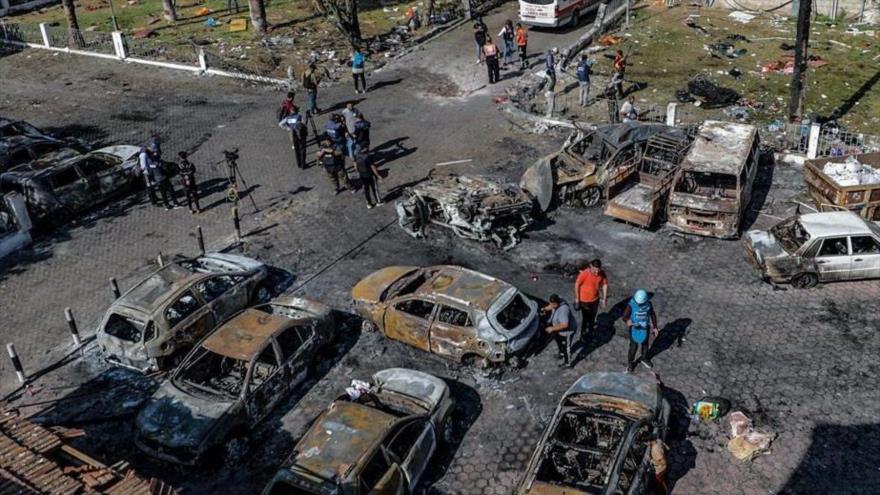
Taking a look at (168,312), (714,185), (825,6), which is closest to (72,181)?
(168,312)

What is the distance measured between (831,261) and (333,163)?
39.2 feet

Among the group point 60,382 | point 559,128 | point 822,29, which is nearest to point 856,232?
point 559,128

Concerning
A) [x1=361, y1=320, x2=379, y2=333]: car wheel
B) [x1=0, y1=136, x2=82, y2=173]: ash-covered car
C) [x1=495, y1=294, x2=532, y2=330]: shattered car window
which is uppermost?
[x1=0, y1=136, x2=82, y2=173]: ash-covered car

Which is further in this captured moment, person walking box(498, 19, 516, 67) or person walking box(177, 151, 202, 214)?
person walking box(498, 19, 516, 67)

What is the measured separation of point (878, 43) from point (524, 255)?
20.2m

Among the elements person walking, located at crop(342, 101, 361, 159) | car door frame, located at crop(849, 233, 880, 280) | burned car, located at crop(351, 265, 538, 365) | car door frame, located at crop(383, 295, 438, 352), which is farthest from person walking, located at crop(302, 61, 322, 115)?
car door frame, located at crop(849, 233, 880, 280)

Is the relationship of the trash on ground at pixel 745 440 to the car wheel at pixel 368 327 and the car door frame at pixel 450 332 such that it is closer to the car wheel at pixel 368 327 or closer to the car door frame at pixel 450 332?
the car door frame at pixel 450 332

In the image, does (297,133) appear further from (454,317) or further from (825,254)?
(825,254)

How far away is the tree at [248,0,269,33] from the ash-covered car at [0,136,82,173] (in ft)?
41.5

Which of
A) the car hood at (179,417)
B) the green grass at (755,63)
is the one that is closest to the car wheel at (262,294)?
the car hood at (179,417)

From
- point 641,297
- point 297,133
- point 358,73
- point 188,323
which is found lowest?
point 188,323

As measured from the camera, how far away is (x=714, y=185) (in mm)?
18984

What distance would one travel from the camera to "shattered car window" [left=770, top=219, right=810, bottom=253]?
1662 cm

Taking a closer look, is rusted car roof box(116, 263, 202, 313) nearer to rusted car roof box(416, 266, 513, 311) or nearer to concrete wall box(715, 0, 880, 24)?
rusted car roof box(416, 266, 513, 311)
